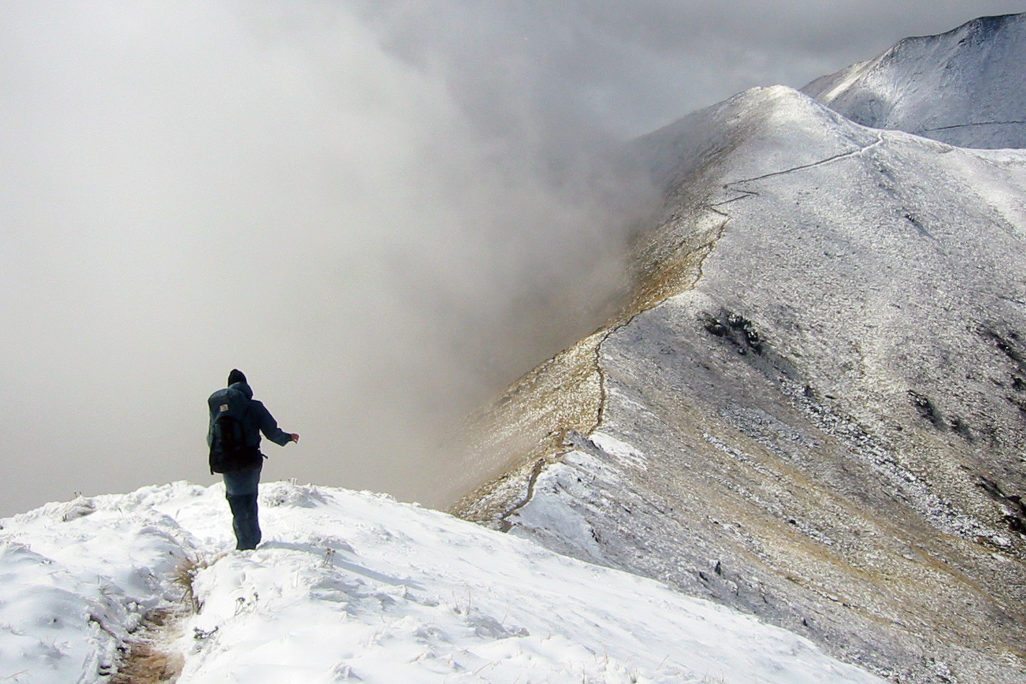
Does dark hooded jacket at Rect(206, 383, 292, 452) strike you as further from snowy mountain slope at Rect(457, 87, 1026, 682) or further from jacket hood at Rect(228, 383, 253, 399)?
snowy mountain slope at Rect(457, 87, 1026, 682)

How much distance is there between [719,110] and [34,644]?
11273 cm

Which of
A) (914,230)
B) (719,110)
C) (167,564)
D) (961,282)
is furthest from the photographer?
(719,110)

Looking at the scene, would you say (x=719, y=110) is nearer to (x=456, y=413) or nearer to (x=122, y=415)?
(x=456, y=413)

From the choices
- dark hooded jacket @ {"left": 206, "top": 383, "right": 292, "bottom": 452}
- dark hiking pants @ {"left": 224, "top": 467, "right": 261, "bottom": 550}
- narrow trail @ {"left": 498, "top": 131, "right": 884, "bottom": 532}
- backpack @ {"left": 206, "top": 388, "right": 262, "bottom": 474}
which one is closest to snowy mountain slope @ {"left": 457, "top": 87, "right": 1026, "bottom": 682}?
narrow trail @ {"left": 498, "top": 131, "right": 884, "bottom": 532}

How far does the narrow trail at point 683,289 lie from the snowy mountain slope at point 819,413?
0.21 metres

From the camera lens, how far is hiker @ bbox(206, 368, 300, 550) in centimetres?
1159

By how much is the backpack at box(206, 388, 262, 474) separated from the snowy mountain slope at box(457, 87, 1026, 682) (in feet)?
41.4

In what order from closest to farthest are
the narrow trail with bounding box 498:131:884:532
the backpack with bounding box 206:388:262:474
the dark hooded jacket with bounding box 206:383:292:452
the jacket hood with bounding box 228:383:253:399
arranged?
the backpack with bounding box 206:388:262:474 < the dark hooded jacket with bounding box 206:383:292:452 < the jacket hood with bounding box 228:383:253:399 < the narrow trail with bounding box 498:131:884:532

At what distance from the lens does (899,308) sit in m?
61.1

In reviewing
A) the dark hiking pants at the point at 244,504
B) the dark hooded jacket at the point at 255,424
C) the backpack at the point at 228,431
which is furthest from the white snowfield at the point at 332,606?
the dark hooded jacket at the point at 255,424

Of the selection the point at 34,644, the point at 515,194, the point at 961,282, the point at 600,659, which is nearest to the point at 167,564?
the point at 34,644

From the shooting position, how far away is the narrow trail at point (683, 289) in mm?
24797

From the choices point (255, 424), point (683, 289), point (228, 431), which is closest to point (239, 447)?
point (228, 431)

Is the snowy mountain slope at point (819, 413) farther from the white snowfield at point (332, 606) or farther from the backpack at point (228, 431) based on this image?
the backpack at point (228, 431)
